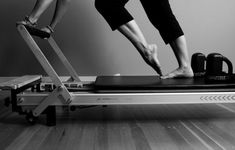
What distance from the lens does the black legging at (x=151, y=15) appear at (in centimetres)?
194

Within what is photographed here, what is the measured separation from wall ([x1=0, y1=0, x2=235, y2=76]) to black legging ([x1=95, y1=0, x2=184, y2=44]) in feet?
2.86

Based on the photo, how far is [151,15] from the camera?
206 cm

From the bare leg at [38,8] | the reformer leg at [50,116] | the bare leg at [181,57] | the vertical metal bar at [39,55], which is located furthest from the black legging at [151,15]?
the reformer leg at [50,116]

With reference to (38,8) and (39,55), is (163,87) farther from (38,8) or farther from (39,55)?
(38,8)

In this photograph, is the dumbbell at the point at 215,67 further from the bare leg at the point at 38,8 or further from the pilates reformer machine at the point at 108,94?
the bare leg at the point at 38,8

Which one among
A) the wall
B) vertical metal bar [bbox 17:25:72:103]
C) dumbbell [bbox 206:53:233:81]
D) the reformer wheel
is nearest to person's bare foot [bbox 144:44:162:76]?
dumbbell [bbox 206:53:233:81]

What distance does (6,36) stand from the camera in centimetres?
288

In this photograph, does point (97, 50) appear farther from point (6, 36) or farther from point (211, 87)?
point (211, 87)

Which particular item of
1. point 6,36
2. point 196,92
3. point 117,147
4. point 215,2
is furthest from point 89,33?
point 117,147

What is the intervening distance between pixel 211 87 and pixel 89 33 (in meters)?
1.41

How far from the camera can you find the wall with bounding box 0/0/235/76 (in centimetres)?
287

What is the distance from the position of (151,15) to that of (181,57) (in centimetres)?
33

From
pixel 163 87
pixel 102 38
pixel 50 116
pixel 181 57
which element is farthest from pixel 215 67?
pixel 102 38

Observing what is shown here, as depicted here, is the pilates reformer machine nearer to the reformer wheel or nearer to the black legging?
the reformer wheel
